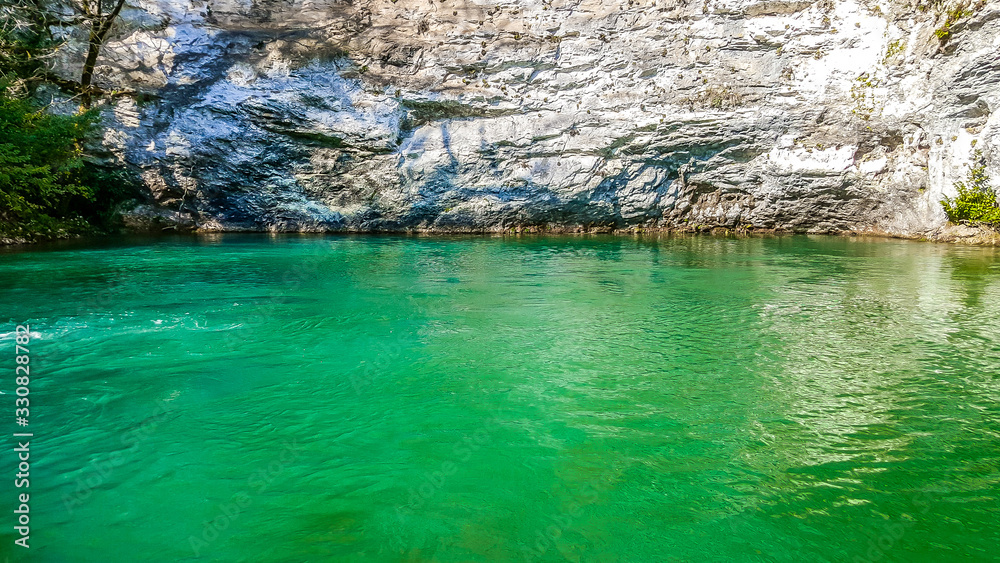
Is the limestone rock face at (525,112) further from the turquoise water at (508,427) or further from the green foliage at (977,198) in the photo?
the turquoise water at (508,427)

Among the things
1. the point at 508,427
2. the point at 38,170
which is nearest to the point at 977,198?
the point at 508,427

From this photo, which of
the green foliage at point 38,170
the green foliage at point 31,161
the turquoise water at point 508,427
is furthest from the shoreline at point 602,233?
the turquoise water at point 508,427

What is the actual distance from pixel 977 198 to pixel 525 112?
44.8 ft

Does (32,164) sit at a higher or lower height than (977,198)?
higher

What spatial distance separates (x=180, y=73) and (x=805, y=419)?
2204cm

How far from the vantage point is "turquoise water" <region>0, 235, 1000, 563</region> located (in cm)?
281

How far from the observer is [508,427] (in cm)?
397

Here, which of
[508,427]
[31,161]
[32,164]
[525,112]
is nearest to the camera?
[508,427]

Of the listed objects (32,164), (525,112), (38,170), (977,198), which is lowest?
(977,198)

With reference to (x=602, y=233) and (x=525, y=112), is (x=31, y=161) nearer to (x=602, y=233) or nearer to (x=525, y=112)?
(x=525, y=112)

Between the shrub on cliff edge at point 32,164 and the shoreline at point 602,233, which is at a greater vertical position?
the shrub on cliff edge at point 32,164

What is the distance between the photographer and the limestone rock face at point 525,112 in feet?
58.2

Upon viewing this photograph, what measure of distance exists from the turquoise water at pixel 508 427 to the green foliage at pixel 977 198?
1032 cm

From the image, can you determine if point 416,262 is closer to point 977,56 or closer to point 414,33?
point 414,33
